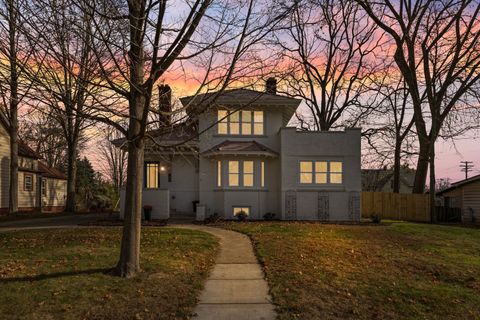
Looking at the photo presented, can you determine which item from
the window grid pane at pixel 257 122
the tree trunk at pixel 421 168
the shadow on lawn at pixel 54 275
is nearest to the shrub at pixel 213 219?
the window grid pane at pixel 257 122

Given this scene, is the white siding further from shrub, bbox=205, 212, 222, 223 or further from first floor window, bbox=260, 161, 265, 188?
first floor window, bbox=260, 161, 265, 188

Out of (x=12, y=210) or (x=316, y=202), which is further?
(x=12, y=210)

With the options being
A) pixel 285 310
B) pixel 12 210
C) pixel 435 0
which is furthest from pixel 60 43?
pixel 435 0

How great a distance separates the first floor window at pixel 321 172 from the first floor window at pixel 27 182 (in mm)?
23180

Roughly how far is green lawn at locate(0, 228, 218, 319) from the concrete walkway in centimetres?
26

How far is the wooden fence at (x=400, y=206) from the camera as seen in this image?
2780cm

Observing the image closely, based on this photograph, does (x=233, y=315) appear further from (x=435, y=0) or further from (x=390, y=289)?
(x=435, y=0)

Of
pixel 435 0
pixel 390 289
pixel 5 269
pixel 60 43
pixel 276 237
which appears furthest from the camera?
pixel 435 0

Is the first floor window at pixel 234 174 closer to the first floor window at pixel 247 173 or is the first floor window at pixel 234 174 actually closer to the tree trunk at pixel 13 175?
the first floor window at pixel 247 173

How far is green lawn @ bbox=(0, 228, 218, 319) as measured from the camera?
22.8 feet

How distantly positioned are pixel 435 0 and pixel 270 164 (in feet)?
47.2

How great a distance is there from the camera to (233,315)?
6859 millimetres

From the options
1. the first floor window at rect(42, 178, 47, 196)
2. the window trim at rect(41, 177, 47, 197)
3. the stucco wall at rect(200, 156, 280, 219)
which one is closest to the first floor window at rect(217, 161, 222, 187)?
the stucco wall at rect(200, 156, 280, 219)

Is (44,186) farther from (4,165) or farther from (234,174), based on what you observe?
(234,174)
